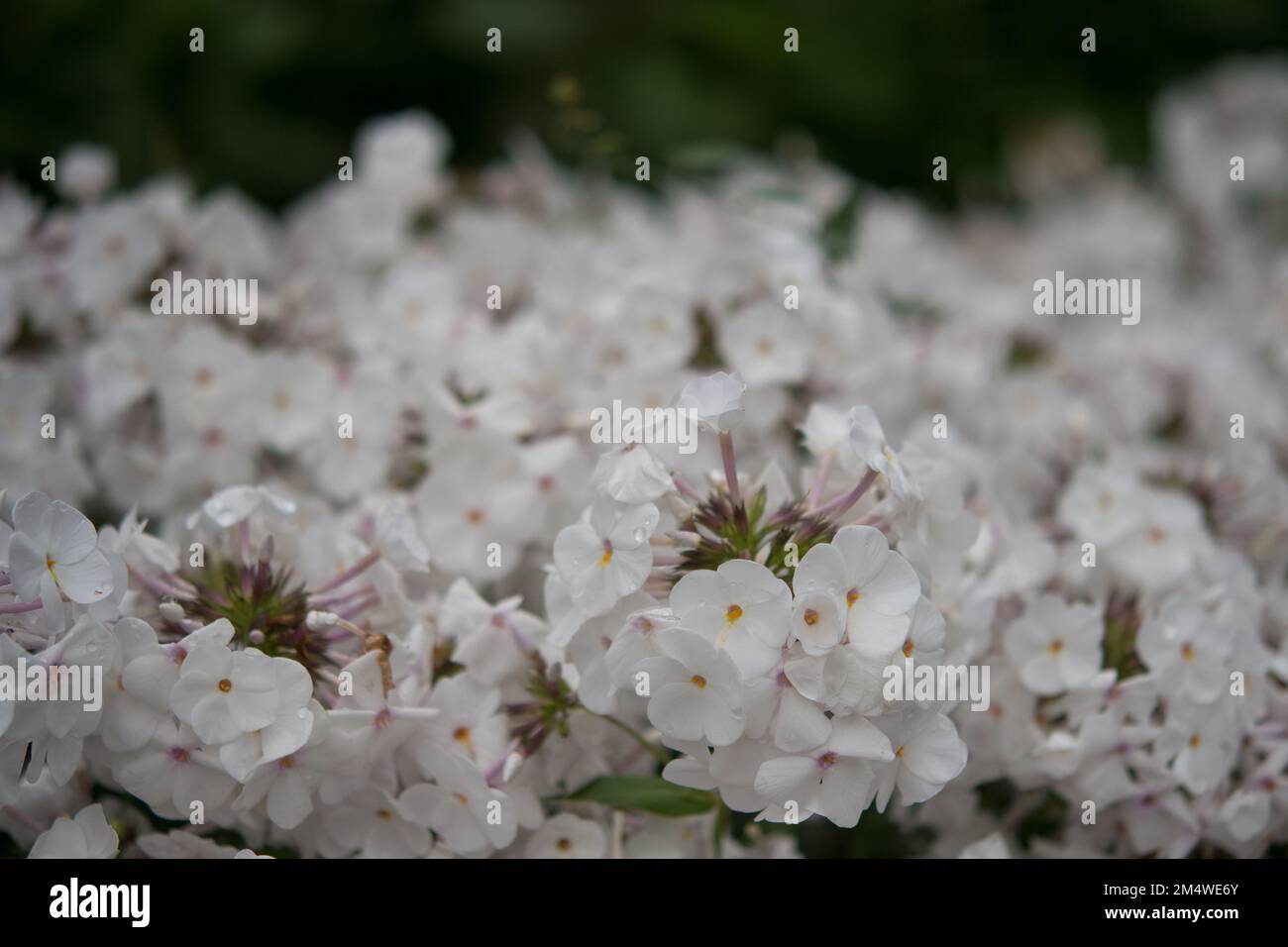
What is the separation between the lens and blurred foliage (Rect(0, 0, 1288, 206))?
2.34 metres

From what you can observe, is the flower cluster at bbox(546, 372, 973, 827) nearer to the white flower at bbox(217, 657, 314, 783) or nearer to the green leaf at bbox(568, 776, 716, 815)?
the green leaf at bbox(568, 776, 716, 815)

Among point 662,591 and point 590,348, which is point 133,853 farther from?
point 590,348

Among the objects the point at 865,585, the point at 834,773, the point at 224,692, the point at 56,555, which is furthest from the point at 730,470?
the point at 56,555

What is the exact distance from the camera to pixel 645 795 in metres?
1.18

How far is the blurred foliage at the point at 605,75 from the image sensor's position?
2340 millimetres

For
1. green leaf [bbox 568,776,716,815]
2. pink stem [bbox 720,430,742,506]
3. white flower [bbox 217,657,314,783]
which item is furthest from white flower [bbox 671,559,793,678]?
white flower [bbox 217,657,314,783]

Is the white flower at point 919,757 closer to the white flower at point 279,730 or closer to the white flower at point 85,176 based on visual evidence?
the white flower at point 279,730

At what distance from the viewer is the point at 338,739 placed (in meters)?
1.09

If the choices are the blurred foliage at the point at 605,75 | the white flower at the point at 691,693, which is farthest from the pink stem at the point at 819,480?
the blurred foliage at the point at 605,75

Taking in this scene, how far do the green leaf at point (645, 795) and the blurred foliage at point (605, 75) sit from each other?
1278mm

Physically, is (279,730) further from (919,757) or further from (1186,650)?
(1186,650)

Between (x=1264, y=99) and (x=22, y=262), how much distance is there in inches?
113

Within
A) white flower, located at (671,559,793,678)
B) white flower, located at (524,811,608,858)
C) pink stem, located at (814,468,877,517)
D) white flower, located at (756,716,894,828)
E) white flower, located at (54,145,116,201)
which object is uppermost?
white flower, located at (54,145,116,201)
